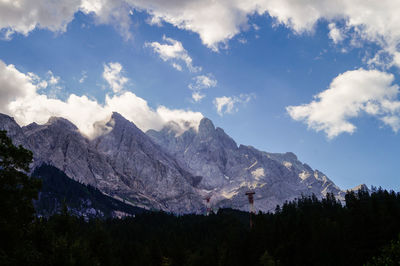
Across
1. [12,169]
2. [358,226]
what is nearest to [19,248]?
[12,169]

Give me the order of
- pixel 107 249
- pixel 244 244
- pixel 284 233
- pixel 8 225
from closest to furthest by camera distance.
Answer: pixel 8 225 < pixel 107 249 < pixel 284 233 < pixel 244 244

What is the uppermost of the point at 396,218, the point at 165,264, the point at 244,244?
the point at 396,218

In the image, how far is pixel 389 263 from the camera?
1203 inches

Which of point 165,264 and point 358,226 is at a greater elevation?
point 358,226

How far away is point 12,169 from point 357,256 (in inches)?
3245

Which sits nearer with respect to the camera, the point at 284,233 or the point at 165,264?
the point at 284,233

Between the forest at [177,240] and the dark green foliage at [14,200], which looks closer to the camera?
the dark green foliage at [14,200]

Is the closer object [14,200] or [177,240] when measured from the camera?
[14,200]

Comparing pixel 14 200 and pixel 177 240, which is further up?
pixel 14 200

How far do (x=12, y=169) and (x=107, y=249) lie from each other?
31.6 meters

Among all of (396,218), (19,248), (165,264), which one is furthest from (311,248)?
(19,248)

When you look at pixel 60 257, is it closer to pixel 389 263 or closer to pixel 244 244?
pixel 389 263

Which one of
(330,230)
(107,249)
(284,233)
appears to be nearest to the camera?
(107,249)

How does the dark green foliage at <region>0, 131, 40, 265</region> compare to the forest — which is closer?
the dark green foliage at <region>0, 131, 40, 265</region>
